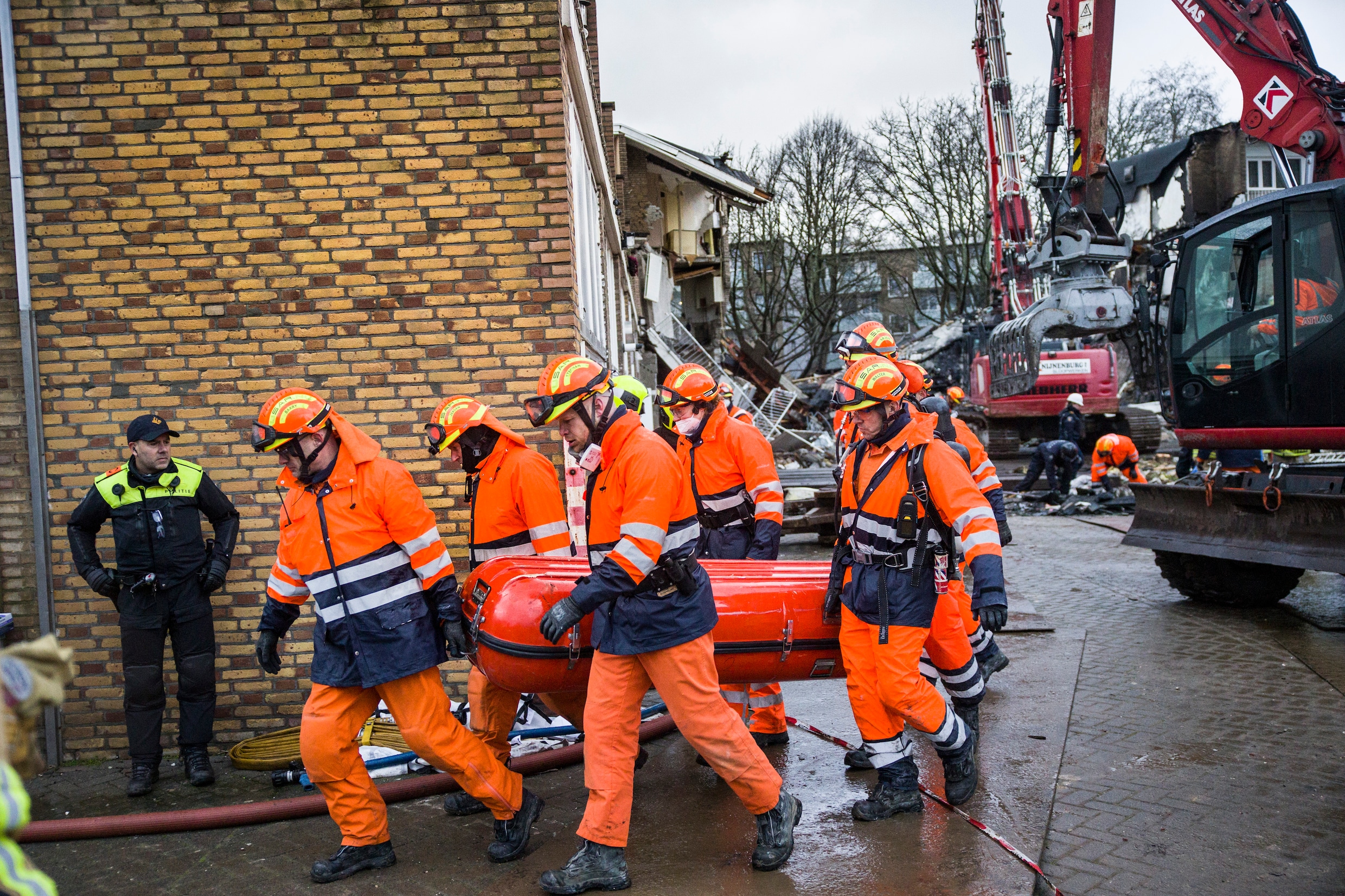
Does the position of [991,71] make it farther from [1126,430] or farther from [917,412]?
[917,412]

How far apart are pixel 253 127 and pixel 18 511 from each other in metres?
2.55

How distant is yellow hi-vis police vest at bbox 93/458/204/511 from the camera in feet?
16.9

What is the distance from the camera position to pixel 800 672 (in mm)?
4379

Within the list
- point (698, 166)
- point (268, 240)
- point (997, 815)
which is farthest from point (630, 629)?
point (698, 166)

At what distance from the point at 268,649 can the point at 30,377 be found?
8.70 ft

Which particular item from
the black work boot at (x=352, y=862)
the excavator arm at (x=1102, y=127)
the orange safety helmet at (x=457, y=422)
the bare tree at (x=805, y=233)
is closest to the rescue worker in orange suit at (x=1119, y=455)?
the excavator arm at (x=1102, y=127)

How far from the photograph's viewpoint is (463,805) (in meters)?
4.49

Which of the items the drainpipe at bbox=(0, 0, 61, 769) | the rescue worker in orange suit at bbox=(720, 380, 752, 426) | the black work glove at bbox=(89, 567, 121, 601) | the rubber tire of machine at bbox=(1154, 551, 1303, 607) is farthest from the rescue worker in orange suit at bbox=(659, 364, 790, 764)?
the rubber tire of machine at bbox=(1154, 551, 1303, 607)

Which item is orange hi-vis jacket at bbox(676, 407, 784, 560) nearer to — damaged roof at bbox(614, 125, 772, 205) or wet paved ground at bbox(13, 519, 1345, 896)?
wet paved ground at bbox(13, 519, 1345, 896)

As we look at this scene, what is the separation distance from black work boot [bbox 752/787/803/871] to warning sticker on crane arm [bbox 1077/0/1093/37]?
31.4 ft

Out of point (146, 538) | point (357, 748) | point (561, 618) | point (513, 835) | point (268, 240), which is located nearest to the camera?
point (561, 618)

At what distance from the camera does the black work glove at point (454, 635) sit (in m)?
3.95

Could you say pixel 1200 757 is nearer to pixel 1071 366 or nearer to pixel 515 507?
pixel 515 507

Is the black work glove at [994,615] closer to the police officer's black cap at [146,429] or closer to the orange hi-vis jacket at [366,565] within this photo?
the orange hi-vis jacket at [366,565]
